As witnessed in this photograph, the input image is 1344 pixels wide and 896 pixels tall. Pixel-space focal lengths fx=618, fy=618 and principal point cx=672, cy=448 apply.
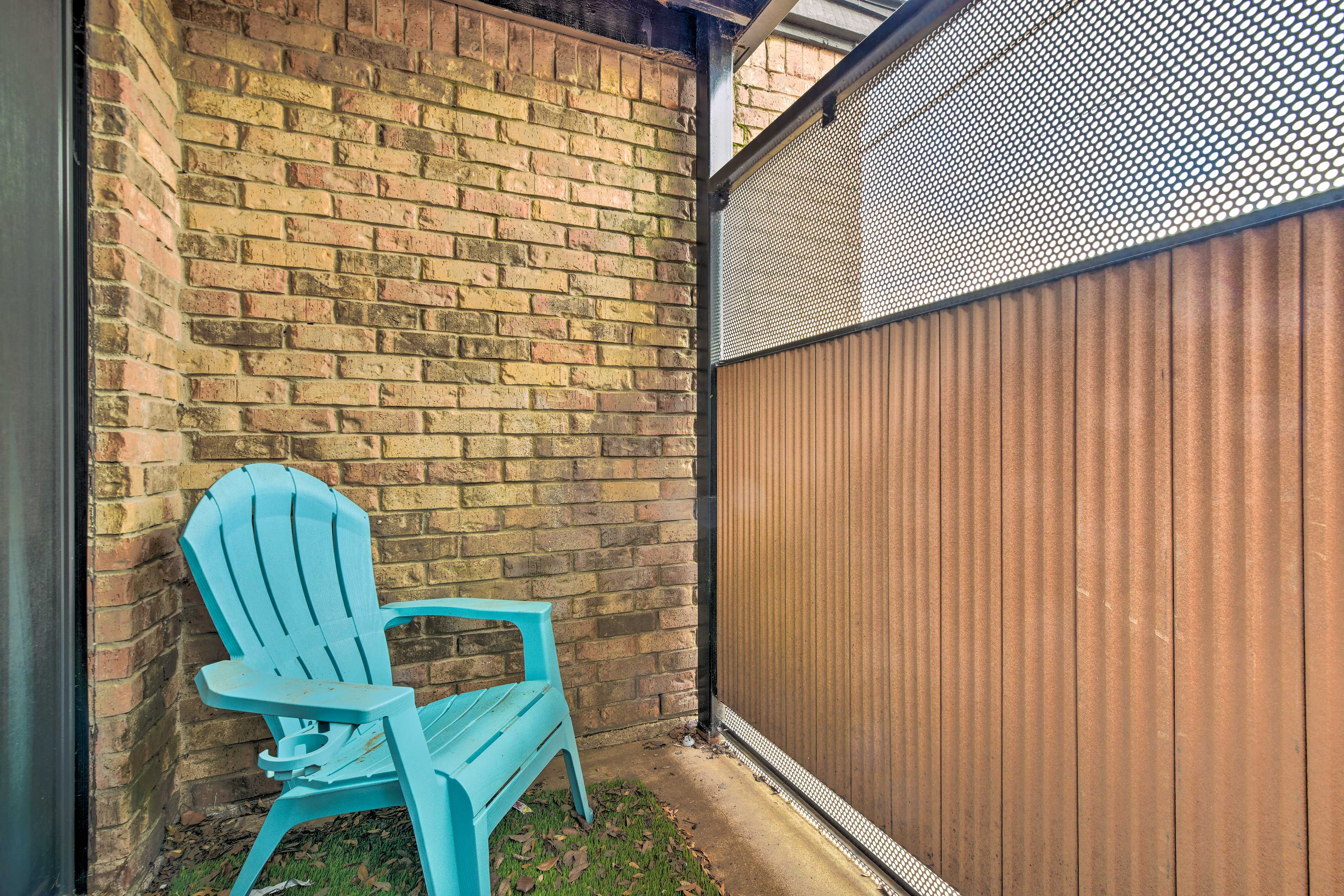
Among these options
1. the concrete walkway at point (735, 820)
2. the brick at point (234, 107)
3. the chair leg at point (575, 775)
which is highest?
the brick at point (234, 107)

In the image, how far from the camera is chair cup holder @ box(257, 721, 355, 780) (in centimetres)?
134

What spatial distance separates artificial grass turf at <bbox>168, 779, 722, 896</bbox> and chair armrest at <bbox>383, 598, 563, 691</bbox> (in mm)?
429

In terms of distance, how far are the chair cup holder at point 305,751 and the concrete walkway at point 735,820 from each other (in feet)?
2.57

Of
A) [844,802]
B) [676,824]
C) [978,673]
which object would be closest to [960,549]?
[978,673]

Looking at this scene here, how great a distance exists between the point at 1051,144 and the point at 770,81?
5.94 ft

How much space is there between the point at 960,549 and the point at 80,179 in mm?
2282

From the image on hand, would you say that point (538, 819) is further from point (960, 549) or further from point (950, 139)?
point (950, 139)

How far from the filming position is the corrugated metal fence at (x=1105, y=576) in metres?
0.83

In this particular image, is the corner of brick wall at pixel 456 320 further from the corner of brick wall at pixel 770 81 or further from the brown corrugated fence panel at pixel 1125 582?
the brown corrugated fence panel at pixel 1125 582

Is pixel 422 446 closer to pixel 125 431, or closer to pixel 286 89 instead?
pixel 125 431

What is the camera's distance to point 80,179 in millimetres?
1534

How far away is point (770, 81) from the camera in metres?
2.62

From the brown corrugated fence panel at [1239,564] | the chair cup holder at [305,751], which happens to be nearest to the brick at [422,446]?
the chair cup holder at [305,751]

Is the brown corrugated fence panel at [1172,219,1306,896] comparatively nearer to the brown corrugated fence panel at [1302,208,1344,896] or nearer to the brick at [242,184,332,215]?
the brown corrugated fence panel at [1302,208,1344,896]
